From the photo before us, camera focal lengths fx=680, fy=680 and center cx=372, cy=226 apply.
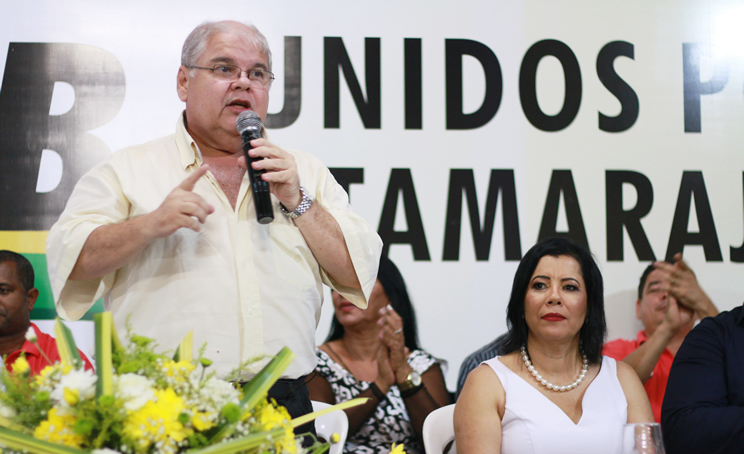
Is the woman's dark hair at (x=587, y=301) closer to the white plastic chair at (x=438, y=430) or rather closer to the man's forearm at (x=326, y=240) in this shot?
the white plastic chair at (x=438, y=430)

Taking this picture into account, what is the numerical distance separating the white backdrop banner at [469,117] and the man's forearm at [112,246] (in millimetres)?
1639

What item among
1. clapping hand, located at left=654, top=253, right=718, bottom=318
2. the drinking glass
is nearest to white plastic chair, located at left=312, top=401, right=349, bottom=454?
the drinking glass

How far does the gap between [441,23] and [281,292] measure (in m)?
1.95

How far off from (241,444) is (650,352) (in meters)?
2.55

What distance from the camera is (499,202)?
3.20 metres

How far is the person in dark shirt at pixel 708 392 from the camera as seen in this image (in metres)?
1.97

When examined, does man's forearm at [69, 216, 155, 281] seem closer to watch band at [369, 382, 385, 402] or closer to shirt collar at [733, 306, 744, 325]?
watch band at [369, 382, 385, 402]

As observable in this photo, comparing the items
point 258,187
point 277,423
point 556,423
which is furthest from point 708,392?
point 277,423

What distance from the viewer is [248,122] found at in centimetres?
174

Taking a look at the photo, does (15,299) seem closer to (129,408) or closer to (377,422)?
(377,422)

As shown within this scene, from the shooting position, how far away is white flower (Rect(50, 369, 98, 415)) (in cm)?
81

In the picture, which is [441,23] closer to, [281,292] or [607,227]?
[607,227]

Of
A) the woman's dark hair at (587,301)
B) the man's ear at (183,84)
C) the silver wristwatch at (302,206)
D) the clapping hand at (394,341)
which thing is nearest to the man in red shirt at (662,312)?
the woman's dark hair at (587,301)

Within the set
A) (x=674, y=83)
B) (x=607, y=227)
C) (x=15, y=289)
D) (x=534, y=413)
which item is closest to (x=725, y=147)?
(x=674, y=83)
